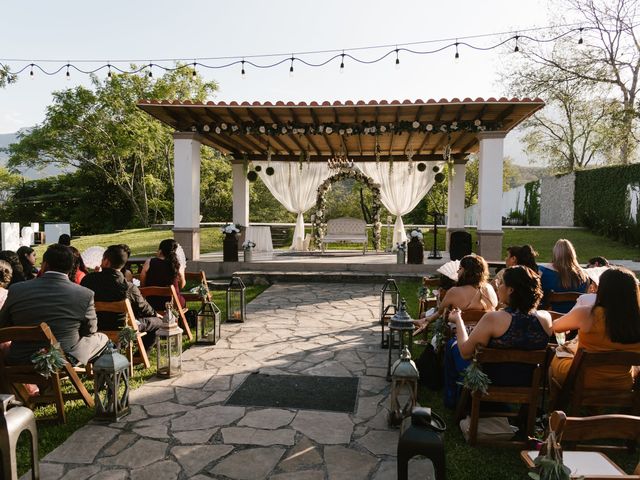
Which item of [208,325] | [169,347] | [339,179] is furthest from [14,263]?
[339,179]

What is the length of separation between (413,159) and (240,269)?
6.62 m

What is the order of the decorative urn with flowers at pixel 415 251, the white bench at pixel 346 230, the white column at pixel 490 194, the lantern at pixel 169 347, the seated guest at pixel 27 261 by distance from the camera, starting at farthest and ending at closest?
1. the white bench at pixel 346 230
2. the decorative urn with flowers at pixel 415 251
3. the white column at pixel 490 194
4. the seated guest at pixel 27 261
5. the lantern at pixel 169 347

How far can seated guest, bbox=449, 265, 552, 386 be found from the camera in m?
2.98

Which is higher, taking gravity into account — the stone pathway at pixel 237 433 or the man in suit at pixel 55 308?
the man in suit at pixel 55 308

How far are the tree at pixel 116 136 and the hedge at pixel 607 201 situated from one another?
18.6m

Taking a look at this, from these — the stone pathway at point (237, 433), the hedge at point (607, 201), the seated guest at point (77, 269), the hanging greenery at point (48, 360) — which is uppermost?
the hedge at point (607, 201)

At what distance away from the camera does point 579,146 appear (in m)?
29.4

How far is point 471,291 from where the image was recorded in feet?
13.1

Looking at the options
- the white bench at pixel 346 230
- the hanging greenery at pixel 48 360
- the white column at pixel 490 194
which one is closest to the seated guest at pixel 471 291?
the hanging greenery at pixel 48 360

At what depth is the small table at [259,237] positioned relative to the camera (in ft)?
43.6

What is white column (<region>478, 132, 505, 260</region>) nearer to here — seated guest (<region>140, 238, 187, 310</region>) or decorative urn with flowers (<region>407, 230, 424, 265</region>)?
decorative urn with flowers (<region>407, 230, 424, 265</region>)

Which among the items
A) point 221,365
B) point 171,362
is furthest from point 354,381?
point 171,362

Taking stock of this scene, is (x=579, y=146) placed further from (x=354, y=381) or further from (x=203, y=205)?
(x=354, y=381)

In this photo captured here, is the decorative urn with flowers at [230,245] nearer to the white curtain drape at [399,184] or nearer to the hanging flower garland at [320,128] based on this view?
the hanging flower garland at [320,128]
